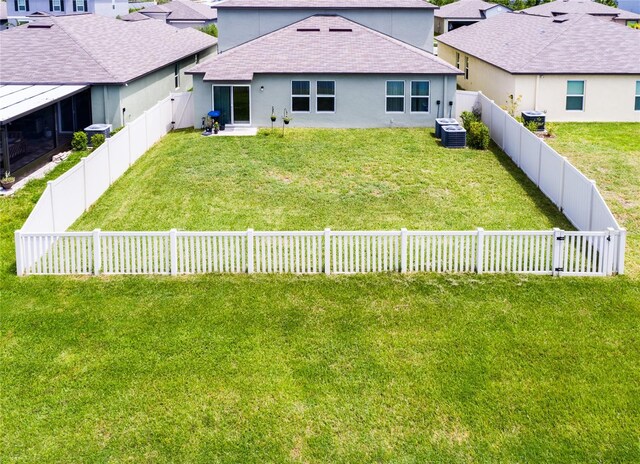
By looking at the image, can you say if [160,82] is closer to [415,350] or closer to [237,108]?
[237,108]

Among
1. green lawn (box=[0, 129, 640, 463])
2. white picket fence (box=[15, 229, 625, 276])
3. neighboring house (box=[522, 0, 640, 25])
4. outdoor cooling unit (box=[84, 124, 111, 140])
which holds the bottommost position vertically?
green lawn (box=[0, 129, 640, 463])

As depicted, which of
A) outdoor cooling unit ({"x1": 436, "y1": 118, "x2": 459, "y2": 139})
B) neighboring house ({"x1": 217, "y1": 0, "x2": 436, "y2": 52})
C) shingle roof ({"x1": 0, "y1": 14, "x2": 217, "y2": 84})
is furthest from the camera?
neighboring house ({"x1": 217, "y1": 0, "x2": 436, "y2": 52})

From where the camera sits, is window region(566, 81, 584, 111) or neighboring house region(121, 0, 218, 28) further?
neighboring house region(121, 0, 218, 28)

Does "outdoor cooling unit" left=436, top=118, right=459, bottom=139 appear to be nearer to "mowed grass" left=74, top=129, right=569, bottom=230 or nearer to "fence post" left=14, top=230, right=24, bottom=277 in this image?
"mowed grass" left=74, top=129, right=569, bottom=230

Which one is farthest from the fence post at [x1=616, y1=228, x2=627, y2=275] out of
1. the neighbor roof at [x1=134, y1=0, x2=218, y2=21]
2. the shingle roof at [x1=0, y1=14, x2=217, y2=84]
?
the neighbor roof at [x1=134, y1=0, x2=218, y2=21]

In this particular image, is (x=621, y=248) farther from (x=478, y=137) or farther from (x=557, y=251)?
(x=478, y=137)

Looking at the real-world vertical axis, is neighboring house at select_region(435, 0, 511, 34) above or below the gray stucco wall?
above

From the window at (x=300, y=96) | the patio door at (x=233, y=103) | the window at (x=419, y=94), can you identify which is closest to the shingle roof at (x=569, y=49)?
the window at (x=419, y=94)

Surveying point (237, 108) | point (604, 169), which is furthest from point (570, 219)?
point (237, 108)
